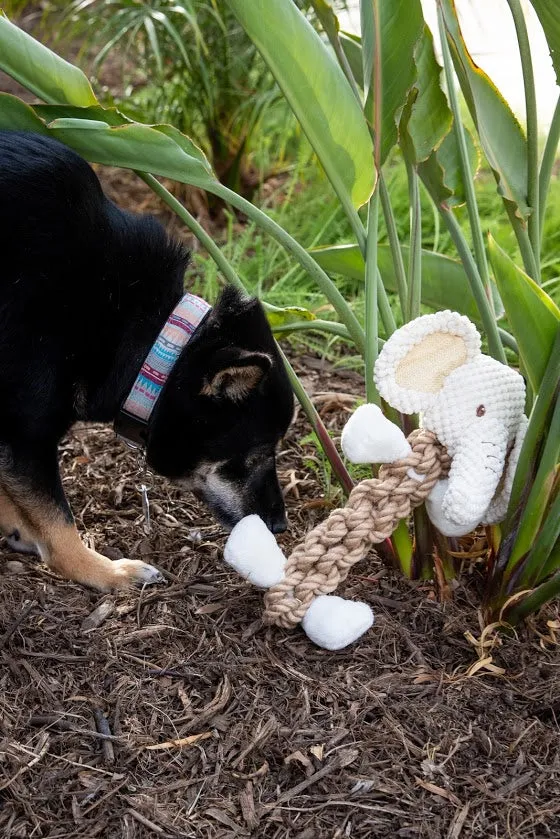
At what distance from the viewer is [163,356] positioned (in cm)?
257

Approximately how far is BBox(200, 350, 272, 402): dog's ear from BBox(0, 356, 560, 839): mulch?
0.55m

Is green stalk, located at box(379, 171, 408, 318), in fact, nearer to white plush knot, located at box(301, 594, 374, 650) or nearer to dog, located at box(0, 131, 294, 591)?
dog, located at box(0, 131, 294, 591)

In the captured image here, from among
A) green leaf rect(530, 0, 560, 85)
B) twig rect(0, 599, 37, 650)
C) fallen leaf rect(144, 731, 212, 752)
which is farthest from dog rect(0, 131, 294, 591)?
green leaf rect(530, 0, 560, 85)

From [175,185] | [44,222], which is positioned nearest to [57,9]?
[175,185]

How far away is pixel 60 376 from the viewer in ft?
8.36

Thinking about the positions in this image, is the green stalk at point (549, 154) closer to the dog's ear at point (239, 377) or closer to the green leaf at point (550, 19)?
the green leaf at point (550, 19)

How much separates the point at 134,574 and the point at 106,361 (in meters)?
0.64

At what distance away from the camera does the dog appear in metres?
2.46

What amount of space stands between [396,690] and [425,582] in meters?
0.41

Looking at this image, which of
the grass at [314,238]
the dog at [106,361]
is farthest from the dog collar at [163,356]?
the grass at [314,238]

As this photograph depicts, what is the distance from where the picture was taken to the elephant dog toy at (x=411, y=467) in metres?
2.17

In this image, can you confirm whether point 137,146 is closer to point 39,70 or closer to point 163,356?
point 39,70

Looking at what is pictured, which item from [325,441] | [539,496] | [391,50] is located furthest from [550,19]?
[325,441]

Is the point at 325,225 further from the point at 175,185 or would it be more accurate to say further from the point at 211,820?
the point at 211,820
